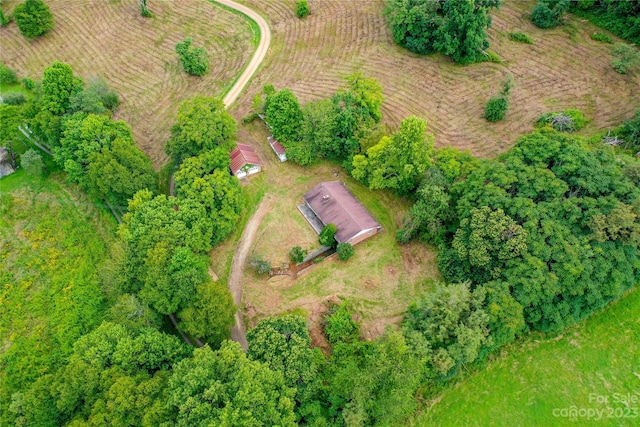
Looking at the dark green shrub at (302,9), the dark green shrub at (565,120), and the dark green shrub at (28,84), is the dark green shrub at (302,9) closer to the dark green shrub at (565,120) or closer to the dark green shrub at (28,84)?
the dark green shrub at (565,120)

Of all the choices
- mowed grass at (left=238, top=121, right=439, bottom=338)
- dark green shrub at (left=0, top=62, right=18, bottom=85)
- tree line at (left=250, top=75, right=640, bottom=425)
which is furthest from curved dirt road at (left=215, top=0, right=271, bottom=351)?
dark green shrub at (left=0, top=62, right=18, bottom=85)

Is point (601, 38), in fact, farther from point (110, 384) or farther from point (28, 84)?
point (28, 84)

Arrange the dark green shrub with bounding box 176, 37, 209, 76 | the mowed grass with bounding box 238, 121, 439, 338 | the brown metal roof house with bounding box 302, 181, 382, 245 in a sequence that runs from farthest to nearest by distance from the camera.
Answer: the dark green shrub with bounding box 176, 37, 209, 76 < the brown metal roof house with bounding box 302, 181, 382, 245 < the mowed grass with bounding box 238, 121, 439, 338

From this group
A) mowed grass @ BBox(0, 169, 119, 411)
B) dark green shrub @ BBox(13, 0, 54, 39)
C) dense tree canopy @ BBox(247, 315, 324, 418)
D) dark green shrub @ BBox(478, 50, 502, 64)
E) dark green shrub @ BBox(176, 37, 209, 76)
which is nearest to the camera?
dense tree canopy @ BBox(247, 315, 324, 418)

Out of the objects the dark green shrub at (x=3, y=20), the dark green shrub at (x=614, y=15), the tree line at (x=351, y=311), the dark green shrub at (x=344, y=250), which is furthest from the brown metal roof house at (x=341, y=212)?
the dark green shrub at (x=3, y=20)

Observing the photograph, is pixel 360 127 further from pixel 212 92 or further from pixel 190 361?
pixel 190 361

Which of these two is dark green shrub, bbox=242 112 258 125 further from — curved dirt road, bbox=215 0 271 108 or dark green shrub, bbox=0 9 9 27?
dark green shrub, bbox=0 9 9 27

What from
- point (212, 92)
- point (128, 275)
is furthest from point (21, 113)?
point (128, 275)
